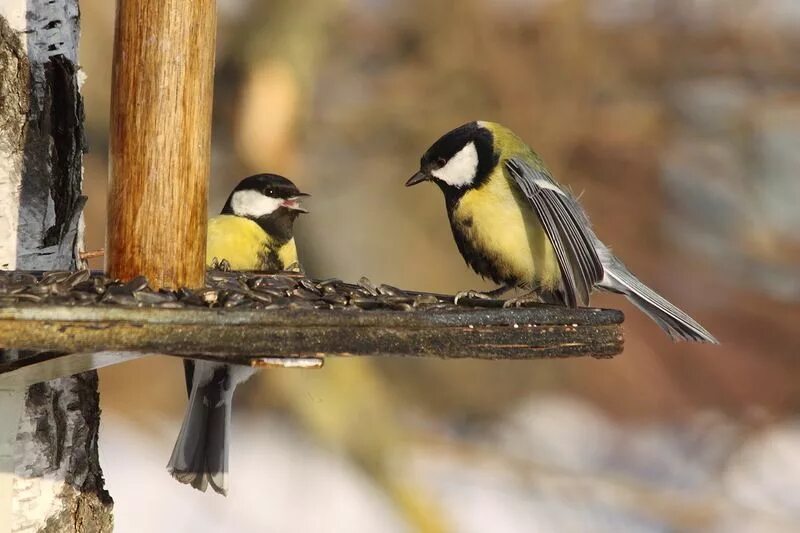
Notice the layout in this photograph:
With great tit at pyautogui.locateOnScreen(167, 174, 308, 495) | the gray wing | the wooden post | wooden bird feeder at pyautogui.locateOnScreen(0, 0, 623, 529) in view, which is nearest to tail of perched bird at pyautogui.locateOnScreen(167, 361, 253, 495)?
great tit at pyautogui.locateOnScreen(167, 174, 308, 495)

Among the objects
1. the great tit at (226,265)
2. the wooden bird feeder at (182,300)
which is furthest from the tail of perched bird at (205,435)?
the wooden bird feeder at (182,300)

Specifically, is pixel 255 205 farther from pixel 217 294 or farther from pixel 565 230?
pixel 217 294

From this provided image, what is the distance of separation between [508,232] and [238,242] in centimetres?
68

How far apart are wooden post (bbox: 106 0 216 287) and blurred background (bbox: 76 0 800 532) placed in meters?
2.69

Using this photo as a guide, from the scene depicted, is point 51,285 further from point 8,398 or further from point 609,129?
point 609,129

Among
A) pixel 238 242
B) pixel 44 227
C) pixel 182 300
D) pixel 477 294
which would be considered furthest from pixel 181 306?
pixel 238 242

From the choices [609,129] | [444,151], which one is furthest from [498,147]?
[609,129]

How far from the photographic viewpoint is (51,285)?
120 cm

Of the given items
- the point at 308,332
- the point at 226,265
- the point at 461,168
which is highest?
the point at 461,168

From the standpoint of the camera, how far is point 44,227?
1759mm

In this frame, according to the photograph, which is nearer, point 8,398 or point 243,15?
point 8,398

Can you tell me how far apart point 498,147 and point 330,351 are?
101 centimetres

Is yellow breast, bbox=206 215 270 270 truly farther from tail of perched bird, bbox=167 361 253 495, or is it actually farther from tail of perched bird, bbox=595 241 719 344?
tail of perched bird, bbox=595 241 719 344

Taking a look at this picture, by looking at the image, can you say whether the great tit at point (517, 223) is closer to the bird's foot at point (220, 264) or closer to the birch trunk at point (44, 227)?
the bird's foot at point (220, 264)
